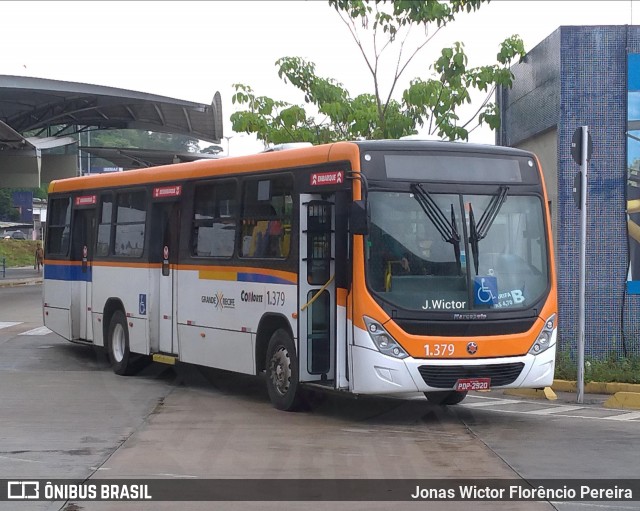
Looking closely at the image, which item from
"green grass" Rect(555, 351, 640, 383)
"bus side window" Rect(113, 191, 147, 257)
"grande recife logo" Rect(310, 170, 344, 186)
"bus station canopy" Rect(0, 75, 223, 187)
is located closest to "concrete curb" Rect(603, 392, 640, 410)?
"green grass" Rect(555, 351, 640, 383)

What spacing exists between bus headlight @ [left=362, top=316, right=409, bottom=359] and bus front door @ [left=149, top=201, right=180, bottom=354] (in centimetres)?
486

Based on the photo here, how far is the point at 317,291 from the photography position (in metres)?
13.0

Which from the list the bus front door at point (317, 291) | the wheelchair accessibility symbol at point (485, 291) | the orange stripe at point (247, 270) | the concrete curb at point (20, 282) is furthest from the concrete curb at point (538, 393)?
the concrete curb at point (20, 282)

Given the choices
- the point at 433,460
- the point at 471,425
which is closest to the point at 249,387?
the point at 471,425

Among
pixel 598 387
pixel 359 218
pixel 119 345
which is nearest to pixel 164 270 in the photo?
pixel 119 345

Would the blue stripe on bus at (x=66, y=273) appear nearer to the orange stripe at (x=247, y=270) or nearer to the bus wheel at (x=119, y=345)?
the bus wheel at (x=119, y=345)

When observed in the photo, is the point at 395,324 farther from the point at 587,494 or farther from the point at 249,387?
the point at 249,387

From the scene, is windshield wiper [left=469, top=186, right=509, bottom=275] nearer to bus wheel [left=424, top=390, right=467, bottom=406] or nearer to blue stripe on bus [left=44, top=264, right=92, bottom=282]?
bus wheel [left=424, top=390, right=467, bottom=406]

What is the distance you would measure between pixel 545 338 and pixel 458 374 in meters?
1.25

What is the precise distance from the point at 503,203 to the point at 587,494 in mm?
4725

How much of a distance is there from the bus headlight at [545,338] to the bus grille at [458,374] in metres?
0.39

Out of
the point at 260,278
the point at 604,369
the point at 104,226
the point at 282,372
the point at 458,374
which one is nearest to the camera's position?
the point at 458,374

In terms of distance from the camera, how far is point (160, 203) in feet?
55.4

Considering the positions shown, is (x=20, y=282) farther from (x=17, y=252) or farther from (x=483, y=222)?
(x=483, y=222)
